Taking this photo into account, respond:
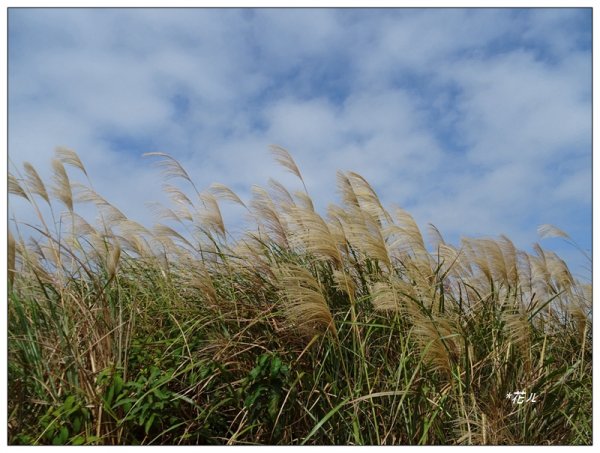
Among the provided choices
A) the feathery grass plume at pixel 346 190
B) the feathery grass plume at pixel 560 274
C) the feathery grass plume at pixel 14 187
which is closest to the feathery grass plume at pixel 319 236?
the feathery grass plume at pixel 346 190

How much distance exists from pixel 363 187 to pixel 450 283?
3.15 ft

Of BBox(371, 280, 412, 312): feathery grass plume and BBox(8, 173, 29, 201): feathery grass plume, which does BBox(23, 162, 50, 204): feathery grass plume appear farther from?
BBox(371, 280, 412, 312): feathery grass plume

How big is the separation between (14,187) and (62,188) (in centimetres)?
38

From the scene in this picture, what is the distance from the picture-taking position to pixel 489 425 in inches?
135

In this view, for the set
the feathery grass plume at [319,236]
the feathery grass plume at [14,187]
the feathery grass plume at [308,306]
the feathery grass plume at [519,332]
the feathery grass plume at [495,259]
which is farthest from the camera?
the feathery grass plume at [495,259]

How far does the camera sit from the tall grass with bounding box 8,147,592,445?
3.34 metres

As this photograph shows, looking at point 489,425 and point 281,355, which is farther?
point 281,355

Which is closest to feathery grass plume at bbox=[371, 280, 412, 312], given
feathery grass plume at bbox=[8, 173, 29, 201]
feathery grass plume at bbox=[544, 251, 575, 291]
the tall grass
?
the tall grass

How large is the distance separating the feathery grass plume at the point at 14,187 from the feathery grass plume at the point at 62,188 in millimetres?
298

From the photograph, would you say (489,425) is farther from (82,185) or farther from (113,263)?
(82,185)

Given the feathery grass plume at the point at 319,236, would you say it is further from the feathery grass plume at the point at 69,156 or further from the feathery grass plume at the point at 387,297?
the feathery grass plume at the point at 69,156

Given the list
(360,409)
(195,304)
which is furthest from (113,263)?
(360,409)

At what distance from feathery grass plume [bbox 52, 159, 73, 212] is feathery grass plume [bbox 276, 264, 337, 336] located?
178cm

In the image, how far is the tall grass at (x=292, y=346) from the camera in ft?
11.0
